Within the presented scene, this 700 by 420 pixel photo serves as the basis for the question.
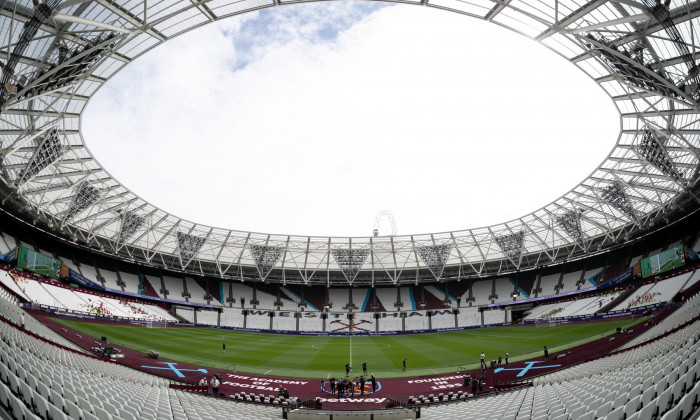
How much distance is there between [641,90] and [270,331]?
59576 mm

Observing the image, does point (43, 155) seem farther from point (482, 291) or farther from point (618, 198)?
point (482, 291)

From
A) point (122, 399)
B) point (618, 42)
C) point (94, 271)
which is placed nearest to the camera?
point (122, 399)

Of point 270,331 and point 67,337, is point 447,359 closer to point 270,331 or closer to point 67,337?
point 67,337

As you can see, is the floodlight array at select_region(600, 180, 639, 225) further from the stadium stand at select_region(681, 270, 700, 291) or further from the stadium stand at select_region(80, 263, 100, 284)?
the stadium stand at select_region(80, 263, 100, 284)

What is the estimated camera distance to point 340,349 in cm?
4606

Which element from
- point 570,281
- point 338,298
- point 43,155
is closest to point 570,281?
point 570,281

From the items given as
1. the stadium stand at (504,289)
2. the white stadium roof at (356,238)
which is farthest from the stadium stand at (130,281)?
the stadium stand at (504,289)

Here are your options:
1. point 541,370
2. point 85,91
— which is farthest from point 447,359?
point 85,91

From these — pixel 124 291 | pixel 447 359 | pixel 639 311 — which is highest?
pixel 124 291

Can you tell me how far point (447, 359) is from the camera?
119ft

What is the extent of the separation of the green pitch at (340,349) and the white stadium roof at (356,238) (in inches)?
557

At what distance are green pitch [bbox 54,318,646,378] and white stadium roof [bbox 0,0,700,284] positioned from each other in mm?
14155

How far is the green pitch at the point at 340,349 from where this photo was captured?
33.4m

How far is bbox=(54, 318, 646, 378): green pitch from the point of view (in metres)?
33.4
